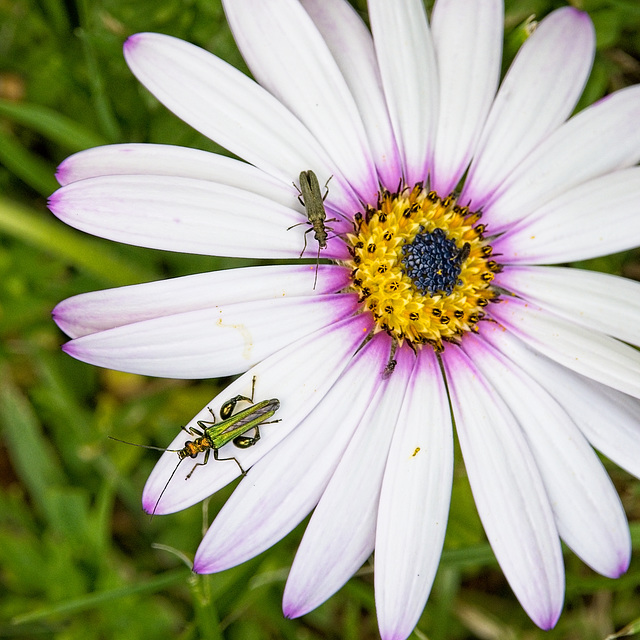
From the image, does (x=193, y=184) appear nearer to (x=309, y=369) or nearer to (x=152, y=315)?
(x=152, y=315)

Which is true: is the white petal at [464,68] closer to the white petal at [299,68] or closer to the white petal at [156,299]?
the white petal at [299,68]

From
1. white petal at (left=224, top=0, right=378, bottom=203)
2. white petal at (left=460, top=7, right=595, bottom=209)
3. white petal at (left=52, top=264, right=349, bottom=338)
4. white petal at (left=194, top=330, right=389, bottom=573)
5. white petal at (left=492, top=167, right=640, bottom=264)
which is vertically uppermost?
white petal at (left=224, top=0, right=378, bottom=203)

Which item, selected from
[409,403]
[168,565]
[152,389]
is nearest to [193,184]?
[409,403]

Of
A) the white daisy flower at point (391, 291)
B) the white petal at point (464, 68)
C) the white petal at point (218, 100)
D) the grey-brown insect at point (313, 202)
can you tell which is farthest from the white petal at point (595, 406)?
the white petal at point (218, 100)

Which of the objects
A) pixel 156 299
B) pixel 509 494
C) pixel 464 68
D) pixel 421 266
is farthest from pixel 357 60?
pixel 509 494

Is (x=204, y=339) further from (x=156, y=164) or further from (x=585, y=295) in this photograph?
(x=585, y=295)

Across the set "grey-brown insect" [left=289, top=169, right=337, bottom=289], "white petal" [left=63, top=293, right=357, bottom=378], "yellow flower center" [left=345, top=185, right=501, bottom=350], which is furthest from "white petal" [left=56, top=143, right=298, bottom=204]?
"yellow flower center" [left=345, top=185, right=501, bottom=350]

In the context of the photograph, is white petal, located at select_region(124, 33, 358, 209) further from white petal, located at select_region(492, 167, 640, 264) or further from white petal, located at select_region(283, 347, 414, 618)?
white petal, located at select_region(492, 167, 640, 264)
